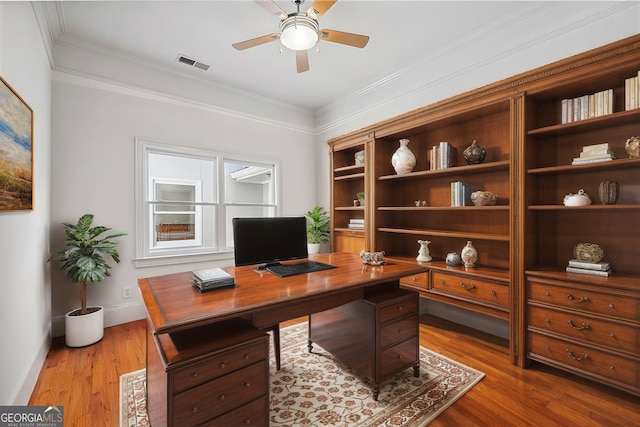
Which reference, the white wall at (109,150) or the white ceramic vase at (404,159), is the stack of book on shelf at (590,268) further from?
the white wall at (109,150)

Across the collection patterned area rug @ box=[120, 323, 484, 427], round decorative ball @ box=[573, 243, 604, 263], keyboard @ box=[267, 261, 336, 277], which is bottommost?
patterned area rug @ box=[120, 323, 484, 427]

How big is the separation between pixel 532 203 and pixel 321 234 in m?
2.77

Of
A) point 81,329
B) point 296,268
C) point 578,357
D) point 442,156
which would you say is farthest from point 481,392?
point 81,329

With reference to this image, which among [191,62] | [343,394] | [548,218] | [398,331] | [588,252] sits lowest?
[343,394]

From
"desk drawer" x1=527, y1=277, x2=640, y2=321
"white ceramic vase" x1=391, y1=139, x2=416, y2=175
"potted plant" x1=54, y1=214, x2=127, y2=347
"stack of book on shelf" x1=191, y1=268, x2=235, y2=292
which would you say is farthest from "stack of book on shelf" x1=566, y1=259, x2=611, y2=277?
"potted plant" x1=54, y1=214, x2=127, y2=347

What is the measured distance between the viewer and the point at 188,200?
148 inches

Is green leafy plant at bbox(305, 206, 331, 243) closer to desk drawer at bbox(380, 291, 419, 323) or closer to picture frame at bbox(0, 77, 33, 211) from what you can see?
desk drawer at bbox(380, 291, 419, 323)

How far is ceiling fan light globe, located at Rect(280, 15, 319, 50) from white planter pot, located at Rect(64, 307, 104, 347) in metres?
2.99

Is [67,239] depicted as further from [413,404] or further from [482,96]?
[482,96]

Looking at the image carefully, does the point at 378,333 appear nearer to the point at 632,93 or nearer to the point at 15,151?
the point at 632,93

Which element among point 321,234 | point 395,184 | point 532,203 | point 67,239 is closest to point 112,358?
point 67,239

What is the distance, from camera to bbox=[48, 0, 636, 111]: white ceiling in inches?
94.9

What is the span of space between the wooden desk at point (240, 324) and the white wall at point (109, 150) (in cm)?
183

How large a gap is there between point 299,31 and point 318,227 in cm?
284
